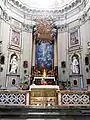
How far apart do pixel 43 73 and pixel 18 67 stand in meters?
1.83

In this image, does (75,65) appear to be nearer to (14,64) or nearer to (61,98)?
(14,64)

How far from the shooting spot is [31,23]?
13.1 metres

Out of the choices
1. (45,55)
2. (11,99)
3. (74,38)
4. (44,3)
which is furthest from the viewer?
(44,3)

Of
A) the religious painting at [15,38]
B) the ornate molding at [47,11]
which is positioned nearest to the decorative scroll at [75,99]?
the religious painting at [15,38]

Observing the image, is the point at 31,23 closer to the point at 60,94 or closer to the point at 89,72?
the point at 89,72

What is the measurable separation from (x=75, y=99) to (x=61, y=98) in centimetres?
40

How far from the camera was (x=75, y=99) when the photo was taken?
4836 millimetres

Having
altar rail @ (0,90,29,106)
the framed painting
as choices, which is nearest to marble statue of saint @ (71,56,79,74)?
the framed painting

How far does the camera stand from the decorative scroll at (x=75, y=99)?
15.7 ft

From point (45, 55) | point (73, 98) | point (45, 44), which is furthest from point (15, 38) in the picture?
point (73, 98)

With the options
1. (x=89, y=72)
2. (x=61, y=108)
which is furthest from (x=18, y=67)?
(x=61, y=108)

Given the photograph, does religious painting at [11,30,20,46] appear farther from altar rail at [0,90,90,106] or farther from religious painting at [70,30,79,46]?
altar rail at [0,90,90,106]

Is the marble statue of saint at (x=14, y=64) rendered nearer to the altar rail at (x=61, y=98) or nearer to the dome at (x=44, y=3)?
the dome at (x=44, y=3)

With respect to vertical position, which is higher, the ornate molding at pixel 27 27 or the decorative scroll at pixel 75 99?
the ornate molding at pixel 27 27
